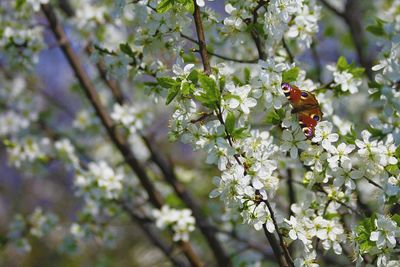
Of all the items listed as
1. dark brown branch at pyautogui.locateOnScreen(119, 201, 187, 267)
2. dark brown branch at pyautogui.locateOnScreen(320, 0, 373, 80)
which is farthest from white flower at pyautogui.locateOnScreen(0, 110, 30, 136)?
dark brown branch at pyautogui.locateOnScreen(320, 0, 373, 80)

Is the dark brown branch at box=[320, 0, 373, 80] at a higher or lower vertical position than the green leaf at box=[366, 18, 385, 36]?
higher

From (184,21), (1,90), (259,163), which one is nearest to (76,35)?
(1,90)

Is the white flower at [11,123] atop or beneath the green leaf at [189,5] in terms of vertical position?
atop

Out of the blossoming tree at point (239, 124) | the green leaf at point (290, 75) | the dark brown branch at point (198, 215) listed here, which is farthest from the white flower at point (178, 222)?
the green leaf at point (290, 75)

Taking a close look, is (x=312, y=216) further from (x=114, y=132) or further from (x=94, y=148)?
(x=94, y=148)

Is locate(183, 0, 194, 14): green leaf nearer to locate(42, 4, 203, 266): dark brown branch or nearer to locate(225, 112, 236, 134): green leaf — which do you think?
locate(225, 112, 236, 134): green leaf

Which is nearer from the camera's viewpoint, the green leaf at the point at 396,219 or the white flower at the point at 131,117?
the green leaf at the point at 396,219

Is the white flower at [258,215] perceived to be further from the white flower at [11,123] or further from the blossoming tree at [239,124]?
the white flower at [11,123]
